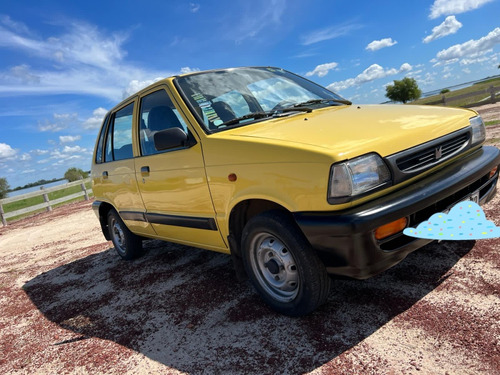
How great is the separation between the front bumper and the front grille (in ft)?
0.34

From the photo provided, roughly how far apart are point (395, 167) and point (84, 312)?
3334 millimetres

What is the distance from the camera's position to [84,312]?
3.75 m

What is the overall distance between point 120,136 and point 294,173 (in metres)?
3.01

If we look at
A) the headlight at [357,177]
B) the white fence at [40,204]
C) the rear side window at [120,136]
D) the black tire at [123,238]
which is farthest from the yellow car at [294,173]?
the white fence at [40,204]

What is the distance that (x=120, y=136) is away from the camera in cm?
454

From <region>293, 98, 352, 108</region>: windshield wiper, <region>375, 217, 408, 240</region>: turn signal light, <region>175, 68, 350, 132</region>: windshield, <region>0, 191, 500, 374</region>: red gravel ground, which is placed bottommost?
<region>0, 191, 500, 374</region>: red gravel ground

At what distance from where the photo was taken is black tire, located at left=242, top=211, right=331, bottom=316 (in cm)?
238

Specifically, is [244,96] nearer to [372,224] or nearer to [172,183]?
[172,183]

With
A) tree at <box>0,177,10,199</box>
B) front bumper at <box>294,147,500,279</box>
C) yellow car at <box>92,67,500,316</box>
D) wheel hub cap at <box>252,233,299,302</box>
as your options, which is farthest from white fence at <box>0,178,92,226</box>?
tree at <box>0,177,10,199</box>

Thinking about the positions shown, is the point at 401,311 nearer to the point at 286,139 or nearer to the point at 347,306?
the point at 347,306

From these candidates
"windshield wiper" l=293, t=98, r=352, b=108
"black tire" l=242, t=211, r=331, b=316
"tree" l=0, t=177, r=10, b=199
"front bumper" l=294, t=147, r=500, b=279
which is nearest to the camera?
"front bumper" l=294, t=147, r=500, b=279

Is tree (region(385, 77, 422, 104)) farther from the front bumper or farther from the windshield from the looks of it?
the front bumper

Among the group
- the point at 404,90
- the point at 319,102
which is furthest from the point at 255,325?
the point at 404,90

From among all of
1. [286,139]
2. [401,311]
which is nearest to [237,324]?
[401,311]
